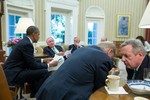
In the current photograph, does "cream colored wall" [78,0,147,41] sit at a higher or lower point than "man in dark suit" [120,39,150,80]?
higher

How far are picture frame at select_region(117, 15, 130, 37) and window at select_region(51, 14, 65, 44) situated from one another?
2.14m

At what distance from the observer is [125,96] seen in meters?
1.32

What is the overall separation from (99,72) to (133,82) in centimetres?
34

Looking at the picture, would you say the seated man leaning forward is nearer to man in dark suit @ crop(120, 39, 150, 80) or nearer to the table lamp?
man in dark suit @ crop(120, 39, 150, 80)

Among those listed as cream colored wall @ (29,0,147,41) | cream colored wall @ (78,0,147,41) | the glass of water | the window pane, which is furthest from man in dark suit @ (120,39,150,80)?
cream colored wall @ (78,0,147,41)

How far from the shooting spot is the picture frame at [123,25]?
22.6ft

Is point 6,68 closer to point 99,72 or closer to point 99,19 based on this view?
point 99,72

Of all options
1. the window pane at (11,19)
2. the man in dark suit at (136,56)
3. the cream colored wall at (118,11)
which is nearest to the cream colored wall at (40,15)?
the window pane at (11,19)

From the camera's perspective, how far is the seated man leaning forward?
1.35 m

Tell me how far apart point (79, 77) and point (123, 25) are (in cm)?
594

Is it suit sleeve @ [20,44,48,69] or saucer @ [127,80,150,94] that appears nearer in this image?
saucer @ [127,80,150,94]

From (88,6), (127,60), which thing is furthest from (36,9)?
(127,60)

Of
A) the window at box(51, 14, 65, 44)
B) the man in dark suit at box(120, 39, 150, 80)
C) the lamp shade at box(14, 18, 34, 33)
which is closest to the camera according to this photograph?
the man in dark suit at box(120, 39, 150, 80)

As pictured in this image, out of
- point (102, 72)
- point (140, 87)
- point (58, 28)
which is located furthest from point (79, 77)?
point (58, 28)
